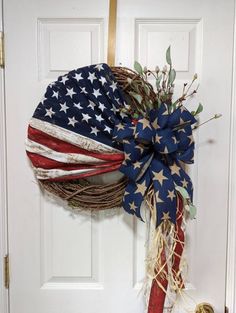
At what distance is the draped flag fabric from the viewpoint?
930 millimetres

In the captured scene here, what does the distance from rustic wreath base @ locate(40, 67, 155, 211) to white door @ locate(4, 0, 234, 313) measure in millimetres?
93

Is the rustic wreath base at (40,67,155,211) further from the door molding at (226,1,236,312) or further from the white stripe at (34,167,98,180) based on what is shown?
the door molding at (226,1,236,312)

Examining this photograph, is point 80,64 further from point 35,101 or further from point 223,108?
point 223,108

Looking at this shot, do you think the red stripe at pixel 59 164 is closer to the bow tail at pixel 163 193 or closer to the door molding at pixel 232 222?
the bow tail at pixel 163 193

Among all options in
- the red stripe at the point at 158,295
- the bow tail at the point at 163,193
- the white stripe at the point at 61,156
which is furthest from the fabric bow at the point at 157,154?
the red stripe at the point at 158,295

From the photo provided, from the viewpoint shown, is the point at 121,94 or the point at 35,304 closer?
the point at 121,94

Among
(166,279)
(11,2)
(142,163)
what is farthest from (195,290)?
(11,2)

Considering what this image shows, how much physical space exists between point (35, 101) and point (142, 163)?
0.46 m

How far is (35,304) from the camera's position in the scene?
3.78 ft

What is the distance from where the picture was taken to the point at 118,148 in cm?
98

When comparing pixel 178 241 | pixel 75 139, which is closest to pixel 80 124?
pixel 75 139

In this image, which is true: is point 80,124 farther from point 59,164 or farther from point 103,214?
point 103,214

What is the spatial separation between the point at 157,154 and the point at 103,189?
22 centimetres

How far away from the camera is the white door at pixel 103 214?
1057mm
